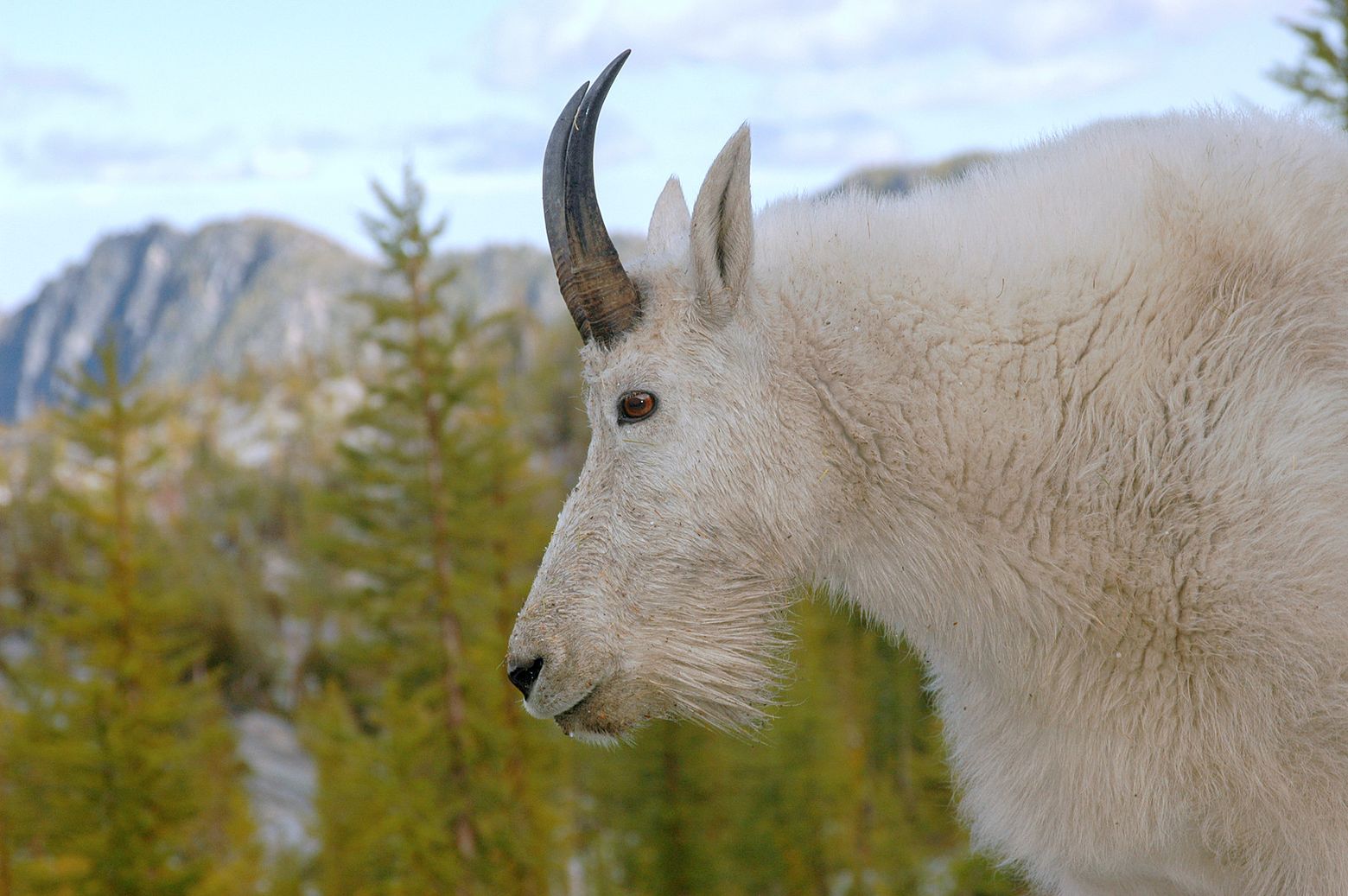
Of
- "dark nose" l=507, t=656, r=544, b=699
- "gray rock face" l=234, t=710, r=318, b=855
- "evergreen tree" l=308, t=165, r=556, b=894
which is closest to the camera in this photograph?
"dark nose" l=507, t=656, r=544, b=699

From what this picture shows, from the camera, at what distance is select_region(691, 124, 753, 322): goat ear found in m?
2.99

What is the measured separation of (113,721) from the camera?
742 inches

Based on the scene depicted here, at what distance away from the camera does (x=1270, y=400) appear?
2785mm

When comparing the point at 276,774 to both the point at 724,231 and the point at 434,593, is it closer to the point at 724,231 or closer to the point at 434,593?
the point at 434,593

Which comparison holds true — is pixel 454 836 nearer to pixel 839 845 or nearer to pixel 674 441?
pixel 839 845

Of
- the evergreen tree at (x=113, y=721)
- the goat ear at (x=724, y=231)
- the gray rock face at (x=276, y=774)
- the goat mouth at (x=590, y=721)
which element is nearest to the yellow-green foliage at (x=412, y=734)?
the evergreen tree at (x=113, y=721)

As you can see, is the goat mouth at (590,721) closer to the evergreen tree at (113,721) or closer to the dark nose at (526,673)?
the dark nose at (526,673)

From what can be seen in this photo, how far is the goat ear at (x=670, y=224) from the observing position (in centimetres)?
359

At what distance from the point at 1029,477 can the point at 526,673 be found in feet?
5.00

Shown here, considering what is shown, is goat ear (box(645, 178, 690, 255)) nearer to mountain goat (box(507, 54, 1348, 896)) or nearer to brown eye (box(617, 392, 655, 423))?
mountain goat (box(507, 54, 1348, 896))

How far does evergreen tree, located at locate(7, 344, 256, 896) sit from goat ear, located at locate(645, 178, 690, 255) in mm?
16685

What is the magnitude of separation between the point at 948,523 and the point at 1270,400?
33.3 inches

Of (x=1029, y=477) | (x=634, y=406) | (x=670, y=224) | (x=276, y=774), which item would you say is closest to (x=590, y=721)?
(x=634, y=406)

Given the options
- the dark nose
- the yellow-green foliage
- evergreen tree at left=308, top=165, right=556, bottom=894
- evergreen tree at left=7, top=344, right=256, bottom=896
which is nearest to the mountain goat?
the dark nose
